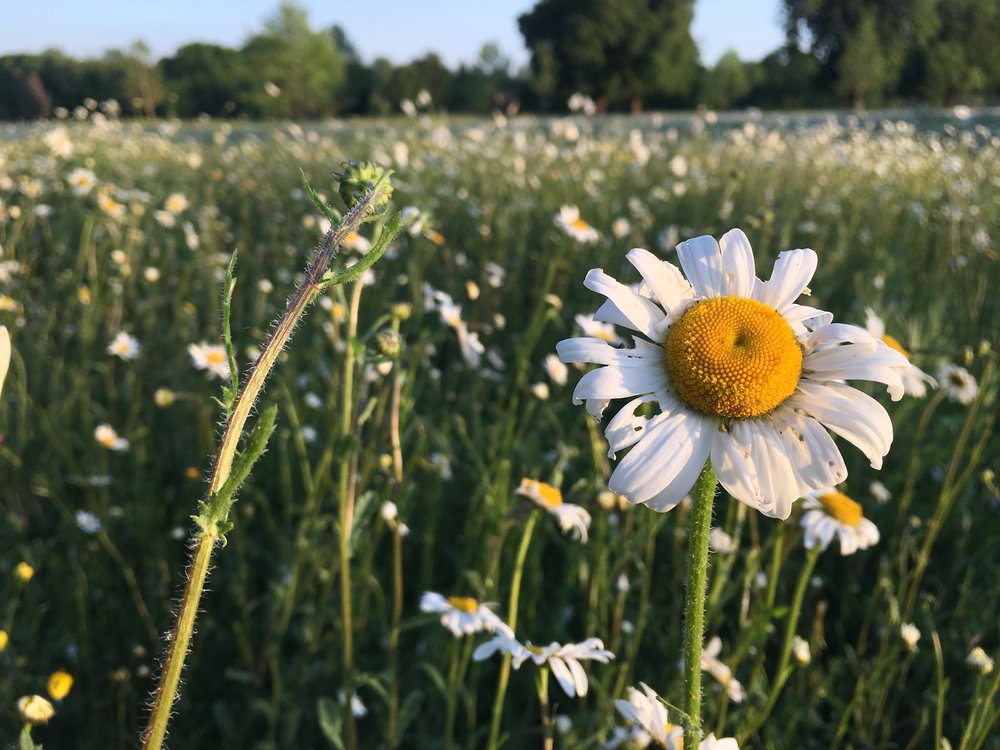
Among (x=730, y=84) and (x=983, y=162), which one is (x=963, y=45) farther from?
(x=983, y=162)

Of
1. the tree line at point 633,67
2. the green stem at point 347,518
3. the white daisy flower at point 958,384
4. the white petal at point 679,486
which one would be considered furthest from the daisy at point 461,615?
the tree line at point 633,67

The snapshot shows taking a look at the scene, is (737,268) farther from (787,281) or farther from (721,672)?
(721,672)

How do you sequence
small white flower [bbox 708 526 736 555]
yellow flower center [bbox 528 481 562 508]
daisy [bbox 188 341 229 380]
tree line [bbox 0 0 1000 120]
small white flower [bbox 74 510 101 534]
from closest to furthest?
1. yellow flower center [bbox 528 481 562 508]
2. small white flower [bbox 708 526 736 555]
3. small white flower [bbox 74 510 101 534]
4. daisy [bbox 188 341 229 380]
5. tree line [bbox 0 0 1000 120]

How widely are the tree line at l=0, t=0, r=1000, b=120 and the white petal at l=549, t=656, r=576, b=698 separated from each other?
20847mm

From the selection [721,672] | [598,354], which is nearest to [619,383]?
[598,354]

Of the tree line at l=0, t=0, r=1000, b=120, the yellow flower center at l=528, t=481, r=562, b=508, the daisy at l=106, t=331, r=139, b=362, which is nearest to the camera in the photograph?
the yellow flower center at l=528, t=481, r=562, b=508

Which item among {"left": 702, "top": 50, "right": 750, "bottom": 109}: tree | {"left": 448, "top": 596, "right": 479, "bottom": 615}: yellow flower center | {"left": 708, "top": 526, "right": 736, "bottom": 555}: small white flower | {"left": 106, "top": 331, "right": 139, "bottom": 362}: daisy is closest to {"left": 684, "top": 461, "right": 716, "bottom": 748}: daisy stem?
{"left": 448, "top": 596, "right": 479, "bottom": 615}: yellow flower center

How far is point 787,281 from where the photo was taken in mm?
741

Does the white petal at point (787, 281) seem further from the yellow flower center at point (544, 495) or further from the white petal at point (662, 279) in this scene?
the yellow flower center at point (544, 495)

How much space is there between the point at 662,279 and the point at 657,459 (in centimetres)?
18

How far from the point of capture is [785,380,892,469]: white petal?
0.67 meters

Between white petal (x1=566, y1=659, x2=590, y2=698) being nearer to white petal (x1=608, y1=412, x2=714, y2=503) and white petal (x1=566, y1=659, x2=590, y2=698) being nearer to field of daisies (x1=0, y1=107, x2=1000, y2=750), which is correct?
field of daisies (x1=0, y1=107, x2=1000, y2=750)

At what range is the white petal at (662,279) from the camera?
726mm

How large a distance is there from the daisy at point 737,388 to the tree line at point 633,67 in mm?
20958
